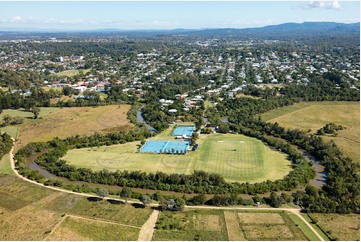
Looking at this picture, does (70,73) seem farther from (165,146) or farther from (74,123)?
(165,146)

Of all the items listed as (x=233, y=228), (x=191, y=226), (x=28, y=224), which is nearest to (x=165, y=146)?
(x=191, y=226)

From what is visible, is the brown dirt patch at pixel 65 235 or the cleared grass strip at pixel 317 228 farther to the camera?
the cleared grass strip at pixel 317 228

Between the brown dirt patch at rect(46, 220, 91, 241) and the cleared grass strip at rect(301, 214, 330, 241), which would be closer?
the brown dirt patch at rect(46, 220, 91, 241)

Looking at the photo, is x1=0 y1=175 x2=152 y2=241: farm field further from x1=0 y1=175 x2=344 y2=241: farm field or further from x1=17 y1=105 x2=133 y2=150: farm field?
x1=17 y1=105 x2=133 y2=150: farm field

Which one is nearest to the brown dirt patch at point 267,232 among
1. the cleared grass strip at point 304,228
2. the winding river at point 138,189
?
the cleared grass strip at point 304,228

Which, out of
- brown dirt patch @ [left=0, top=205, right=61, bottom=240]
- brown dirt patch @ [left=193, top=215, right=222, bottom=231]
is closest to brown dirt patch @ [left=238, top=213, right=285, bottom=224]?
brown dirt patch @ [left=193, top=215, right=222, bottom=231]

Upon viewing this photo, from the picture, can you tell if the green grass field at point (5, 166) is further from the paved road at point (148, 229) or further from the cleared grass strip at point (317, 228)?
the cleared grass strip at point (317, 228)
